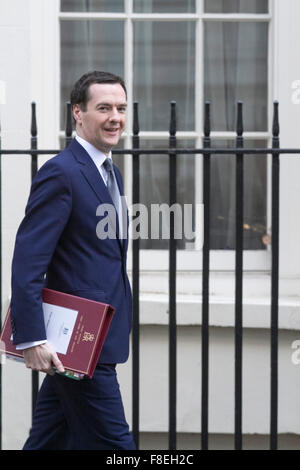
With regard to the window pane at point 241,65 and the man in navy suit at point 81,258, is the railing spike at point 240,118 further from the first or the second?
the window pane at point 241,65

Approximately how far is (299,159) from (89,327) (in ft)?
6.18

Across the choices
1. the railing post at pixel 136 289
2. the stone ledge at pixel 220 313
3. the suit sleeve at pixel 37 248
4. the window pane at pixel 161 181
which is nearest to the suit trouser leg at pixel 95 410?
the suit sleeve at pixel 37 248

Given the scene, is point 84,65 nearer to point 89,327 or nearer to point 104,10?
point 104,10

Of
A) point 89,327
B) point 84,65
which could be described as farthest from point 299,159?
point 89,327

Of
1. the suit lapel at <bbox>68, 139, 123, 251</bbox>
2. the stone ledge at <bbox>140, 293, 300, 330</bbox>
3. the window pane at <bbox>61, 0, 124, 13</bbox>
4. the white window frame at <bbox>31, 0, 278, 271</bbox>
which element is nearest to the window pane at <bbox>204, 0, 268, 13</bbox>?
the white window frame at <bbox>31, 0, 278, 271</bbox>

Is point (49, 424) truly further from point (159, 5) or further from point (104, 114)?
point (159, 5)

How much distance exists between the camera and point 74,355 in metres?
2.69

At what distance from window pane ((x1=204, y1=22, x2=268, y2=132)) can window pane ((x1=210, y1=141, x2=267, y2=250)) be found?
0.54ft

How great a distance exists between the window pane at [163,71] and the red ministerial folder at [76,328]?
1825mm

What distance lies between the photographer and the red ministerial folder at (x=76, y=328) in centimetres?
267

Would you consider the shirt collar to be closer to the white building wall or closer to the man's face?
the man's face

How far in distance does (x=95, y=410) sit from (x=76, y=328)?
0.98 ft

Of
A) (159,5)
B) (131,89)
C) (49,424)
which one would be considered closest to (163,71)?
(131,89)

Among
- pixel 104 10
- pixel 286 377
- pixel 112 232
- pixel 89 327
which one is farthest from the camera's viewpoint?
pixel 104 10
